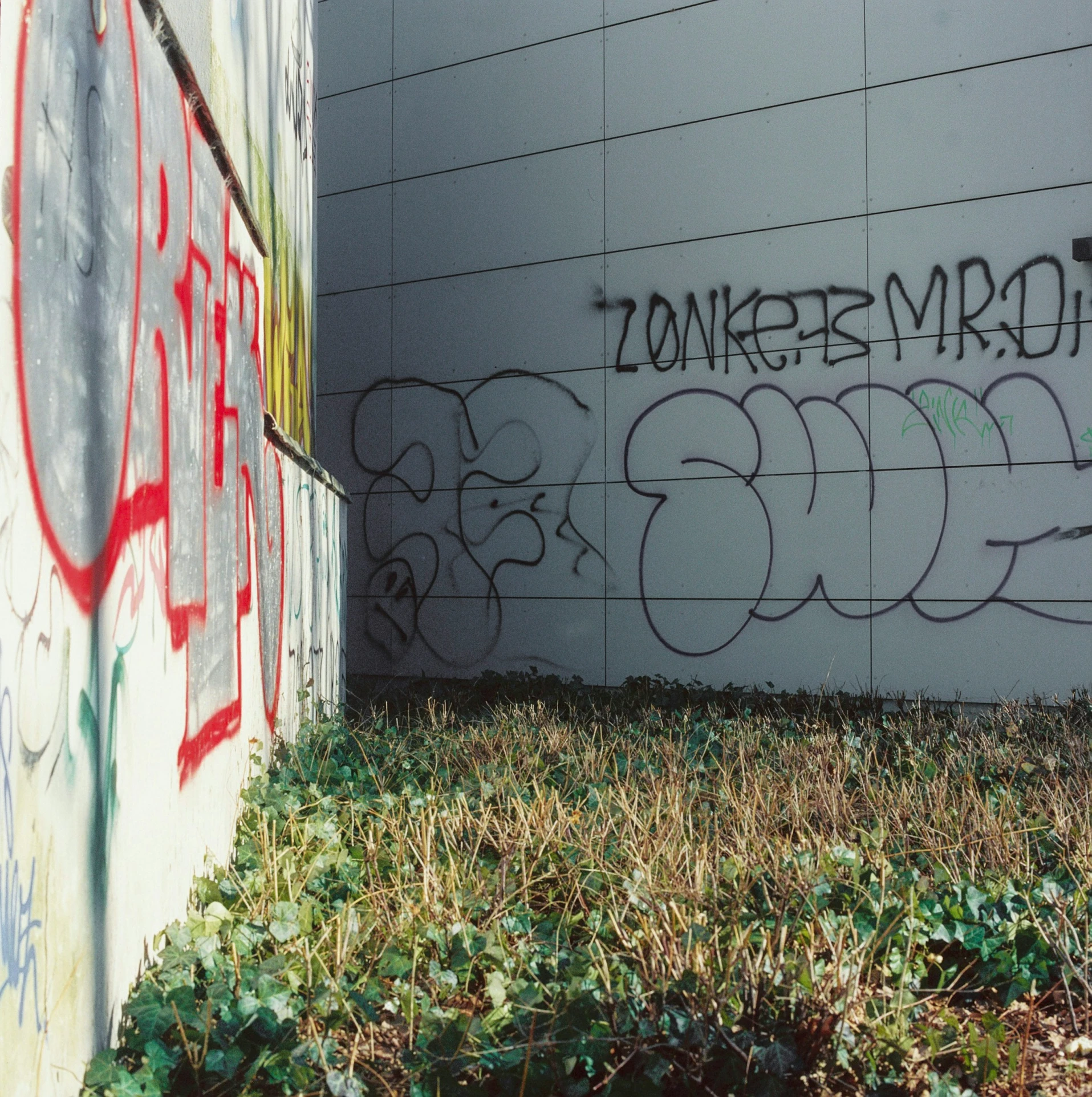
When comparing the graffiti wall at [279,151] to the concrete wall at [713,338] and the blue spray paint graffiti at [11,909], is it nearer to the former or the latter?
the concrete wall at [713,338]

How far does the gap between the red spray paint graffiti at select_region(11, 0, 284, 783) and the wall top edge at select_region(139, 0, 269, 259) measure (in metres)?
0.04

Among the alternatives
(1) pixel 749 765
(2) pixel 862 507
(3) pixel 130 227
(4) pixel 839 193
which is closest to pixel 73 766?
(3) pixel 130 227

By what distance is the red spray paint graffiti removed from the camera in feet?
5.80

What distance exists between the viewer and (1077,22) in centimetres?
763

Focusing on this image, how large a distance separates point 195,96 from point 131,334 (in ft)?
3.36

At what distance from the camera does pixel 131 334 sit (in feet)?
7.53

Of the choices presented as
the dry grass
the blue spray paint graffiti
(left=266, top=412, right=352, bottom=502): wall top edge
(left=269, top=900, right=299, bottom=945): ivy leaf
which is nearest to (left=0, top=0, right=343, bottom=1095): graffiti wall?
the blue spray paint graffiti

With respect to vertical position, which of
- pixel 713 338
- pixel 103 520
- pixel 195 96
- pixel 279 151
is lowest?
pixel 103 520

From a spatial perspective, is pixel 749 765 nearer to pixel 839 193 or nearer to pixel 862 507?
pixel 862 507

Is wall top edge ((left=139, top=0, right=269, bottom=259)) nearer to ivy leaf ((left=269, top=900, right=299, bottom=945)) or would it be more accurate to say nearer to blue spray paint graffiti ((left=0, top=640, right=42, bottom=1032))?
blue spray paint graffiti ((left=0, top=640, right=42, bottom=1032))

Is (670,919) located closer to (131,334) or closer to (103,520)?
(103,520)

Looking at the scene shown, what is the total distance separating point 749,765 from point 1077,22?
19.6ft

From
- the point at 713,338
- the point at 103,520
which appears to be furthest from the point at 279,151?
the point at 103,520

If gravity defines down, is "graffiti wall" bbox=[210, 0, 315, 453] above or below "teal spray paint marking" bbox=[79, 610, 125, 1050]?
above
